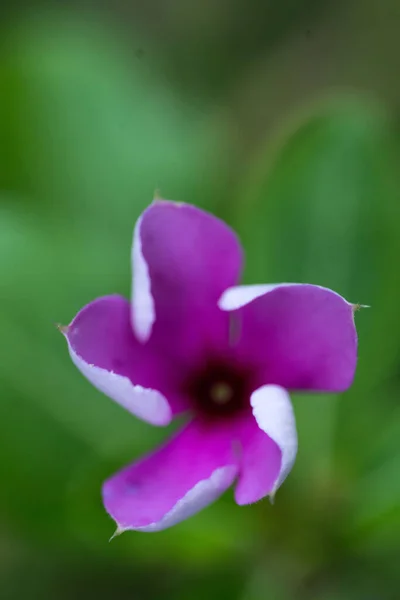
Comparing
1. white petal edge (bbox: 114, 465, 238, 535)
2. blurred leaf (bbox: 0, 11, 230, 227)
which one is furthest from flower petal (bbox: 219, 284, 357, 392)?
blurred leaf (bbox: 0, 11, 230, 227)

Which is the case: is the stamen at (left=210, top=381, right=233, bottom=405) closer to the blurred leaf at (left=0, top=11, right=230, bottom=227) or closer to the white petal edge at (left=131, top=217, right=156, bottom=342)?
the white petal edge at (left=131, top=217, right=156, bottom=342)

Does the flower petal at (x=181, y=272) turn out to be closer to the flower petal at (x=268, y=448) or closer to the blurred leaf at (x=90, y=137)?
the flower petal at (x=268, y=448)

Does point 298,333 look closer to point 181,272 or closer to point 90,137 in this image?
point 181,272

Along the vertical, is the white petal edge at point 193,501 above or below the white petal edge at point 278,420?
below

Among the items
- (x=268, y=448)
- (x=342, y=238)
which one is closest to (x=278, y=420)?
(x=268, y=448)

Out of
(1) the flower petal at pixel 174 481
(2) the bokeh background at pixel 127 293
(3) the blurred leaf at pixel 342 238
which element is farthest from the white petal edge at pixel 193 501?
(3) the blurred leaf at pixel 342 238

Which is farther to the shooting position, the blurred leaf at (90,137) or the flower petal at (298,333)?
the blurred leaf at (90,137)

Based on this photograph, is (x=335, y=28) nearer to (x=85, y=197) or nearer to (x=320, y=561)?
(x=85, y=197)
